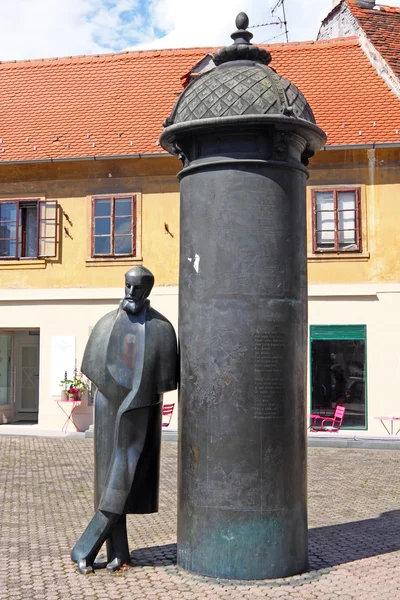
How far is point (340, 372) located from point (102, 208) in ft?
22.9

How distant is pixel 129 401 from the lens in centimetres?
624

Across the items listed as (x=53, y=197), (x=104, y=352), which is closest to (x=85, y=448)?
(x=53, y=197)

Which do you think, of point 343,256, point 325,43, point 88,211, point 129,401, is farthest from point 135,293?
point 325,43

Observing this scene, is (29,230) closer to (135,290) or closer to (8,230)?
(8,230)

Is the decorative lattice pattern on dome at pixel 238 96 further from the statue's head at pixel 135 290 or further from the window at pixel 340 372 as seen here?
the window at pixel 340 372

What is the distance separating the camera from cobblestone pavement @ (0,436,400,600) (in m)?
5.85

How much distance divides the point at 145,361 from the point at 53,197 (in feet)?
50.5

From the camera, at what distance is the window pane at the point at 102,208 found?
2078 cm

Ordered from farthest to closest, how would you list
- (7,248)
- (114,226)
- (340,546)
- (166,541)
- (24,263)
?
(7,248) → (24,263) → (114,226) → (166,541) → (340,546)

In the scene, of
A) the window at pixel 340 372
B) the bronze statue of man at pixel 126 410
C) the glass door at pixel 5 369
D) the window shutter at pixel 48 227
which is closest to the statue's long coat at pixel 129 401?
the bronze statue of man at pixel 126 410

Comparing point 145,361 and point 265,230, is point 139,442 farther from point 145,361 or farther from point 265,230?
point 265,230

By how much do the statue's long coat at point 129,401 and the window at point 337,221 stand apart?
13.9 meters

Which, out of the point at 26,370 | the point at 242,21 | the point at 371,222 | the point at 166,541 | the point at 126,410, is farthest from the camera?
the point at 26,370

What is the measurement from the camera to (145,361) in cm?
628
